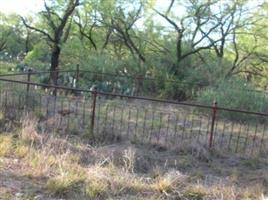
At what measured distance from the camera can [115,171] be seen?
503cm

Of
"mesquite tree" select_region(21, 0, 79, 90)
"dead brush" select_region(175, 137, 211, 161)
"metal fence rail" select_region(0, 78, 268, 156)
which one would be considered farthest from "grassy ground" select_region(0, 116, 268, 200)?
"mesquite tree" select_region(21, 0, 79, 90)

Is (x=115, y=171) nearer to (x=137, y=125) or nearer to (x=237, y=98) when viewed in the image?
(x=137, y=125)

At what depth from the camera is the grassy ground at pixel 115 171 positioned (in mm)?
4477

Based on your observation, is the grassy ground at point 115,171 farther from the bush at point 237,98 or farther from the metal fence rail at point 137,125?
the bush at point 237,98

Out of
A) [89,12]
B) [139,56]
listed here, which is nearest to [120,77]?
[139,56]

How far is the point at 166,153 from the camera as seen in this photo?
6676 mm

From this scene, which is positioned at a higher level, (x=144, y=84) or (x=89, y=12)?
(x=89, y=12)

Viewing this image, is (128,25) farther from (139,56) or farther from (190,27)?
(190,27)

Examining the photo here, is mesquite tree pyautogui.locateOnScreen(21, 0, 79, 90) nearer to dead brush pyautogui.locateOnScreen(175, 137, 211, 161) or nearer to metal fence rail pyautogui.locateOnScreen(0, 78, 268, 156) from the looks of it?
metal fence rail pyautogui.locateOnScreen(0, 78, 268, 156)

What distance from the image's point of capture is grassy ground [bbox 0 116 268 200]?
448cm


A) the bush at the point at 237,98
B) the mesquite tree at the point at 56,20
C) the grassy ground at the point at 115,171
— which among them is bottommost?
the grassy ground at the point at 115,171

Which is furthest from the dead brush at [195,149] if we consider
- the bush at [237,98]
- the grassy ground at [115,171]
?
the bush at [237,98]

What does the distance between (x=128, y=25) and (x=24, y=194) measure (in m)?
11.9

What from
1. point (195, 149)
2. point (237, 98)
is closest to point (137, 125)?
point (195, 149)
